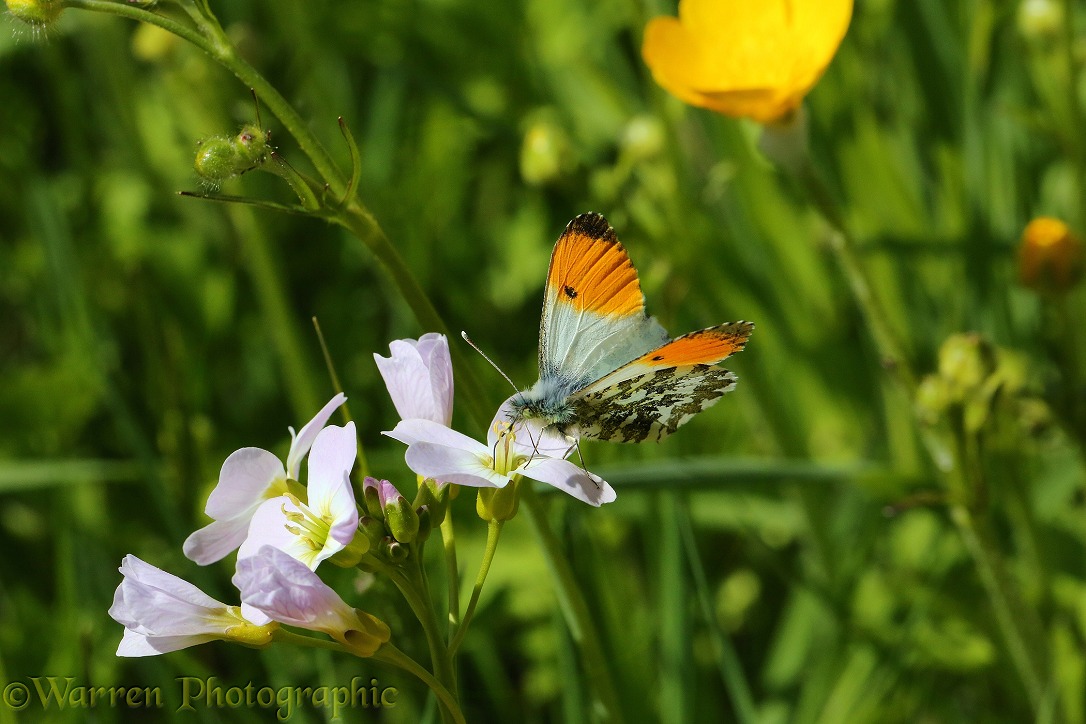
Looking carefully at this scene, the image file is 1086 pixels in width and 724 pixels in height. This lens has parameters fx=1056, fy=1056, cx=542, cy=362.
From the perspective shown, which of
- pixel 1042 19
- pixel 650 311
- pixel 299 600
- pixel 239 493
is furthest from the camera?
pixel 650 311

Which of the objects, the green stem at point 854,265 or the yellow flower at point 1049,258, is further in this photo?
the yellow flower at point 1049,258

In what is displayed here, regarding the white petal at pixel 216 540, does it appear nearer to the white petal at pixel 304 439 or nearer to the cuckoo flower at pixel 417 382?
the white petal at pixel 304 439

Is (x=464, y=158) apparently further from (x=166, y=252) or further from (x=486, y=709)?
(x=486, y=709)

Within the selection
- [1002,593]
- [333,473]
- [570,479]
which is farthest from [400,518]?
[1002,593]

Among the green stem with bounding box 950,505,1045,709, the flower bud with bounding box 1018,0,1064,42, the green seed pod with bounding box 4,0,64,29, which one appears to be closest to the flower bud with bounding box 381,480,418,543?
the green seed pod with bounding box 4,0,64,29

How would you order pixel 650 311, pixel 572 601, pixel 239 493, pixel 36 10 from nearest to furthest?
pixel 36 10 < pixel 239 493 < pixel 572 601 < pixel 650 311

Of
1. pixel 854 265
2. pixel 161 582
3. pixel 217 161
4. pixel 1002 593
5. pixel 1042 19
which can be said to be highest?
pixel 1042 19

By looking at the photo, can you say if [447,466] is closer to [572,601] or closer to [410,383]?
[410,383]

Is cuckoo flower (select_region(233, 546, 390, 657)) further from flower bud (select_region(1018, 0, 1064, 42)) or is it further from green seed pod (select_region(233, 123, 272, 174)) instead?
flower bud (select_region(1018, 0, 1064, 42))

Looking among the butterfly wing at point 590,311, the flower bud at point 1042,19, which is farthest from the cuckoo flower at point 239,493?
the flower bud at point 1042,19
